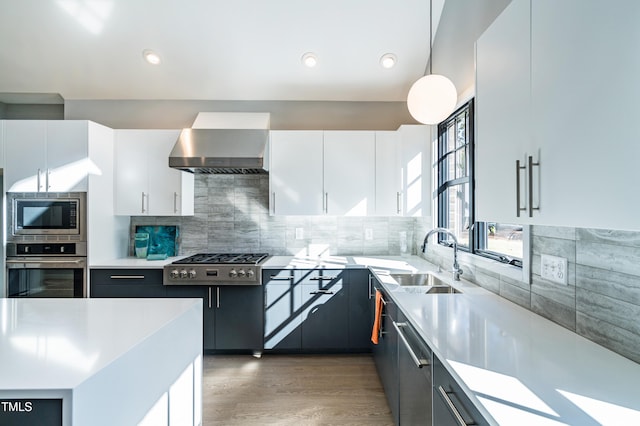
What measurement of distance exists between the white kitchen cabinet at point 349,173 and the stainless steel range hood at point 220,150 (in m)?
0.65

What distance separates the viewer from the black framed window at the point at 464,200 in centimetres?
208

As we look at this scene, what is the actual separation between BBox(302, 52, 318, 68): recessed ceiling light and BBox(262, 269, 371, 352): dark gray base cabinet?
1918 mm

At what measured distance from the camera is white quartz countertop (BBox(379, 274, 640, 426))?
83 cm

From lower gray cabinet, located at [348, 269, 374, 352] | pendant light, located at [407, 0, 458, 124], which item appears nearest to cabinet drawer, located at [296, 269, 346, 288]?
lower gray cabinet, located at [348, 269, 374, 352]

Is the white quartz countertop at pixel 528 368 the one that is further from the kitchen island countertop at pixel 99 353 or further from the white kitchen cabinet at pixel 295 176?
the white kitchen cabinet at pixel 295 176

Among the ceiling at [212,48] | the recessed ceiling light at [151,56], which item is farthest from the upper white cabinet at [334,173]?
the recessed ceiling light at [151,56]

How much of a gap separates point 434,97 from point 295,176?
5.23 ft

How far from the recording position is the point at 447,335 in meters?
1.32

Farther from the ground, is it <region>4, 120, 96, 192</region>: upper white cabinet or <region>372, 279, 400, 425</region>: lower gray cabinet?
<region>4, 120, 96, 192</region>: upper white cabinet

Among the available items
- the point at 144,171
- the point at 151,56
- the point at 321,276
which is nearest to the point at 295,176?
the point at 321,276

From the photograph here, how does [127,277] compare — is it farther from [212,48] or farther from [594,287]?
[594,287]

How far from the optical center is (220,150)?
3064 mm

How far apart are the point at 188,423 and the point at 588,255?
1865 mm

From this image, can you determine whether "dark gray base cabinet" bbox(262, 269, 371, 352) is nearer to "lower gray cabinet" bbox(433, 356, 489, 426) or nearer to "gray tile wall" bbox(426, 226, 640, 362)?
"gray tile wall" bbox(426, 226, 640, 362)
